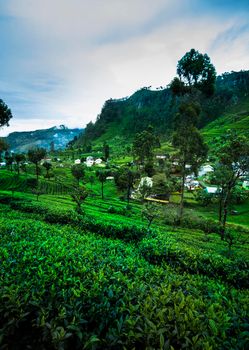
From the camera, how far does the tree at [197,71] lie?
3170cm

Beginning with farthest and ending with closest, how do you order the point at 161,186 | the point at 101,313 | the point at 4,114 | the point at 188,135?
the point at 161,186 → the point at 4,114 → the point at 188,135 → the point at 101,313

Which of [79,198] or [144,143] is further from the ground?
[144,143]

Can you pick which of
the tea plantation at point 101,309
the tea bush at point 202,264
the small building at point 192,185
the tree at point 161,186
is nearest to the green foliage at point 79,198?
the tea bush at point 202,264

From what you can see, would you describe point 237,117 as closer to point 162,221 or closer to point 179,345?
point 162,221

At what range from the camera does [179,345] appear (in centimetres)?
439

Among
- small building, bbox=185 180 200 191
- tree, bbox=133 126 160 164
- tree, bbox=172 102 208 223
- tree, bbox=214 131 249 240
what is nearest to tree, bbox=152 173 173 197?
small building, bbox=185 180 200 191

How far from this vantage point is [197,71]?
105ft

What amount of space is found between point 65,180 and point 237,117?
5800 inches

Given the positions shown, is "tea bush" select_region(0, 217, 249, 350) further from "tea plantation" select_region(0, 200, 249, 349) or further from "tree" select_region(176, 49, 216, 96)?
"tree" select_region(176, 49, 216, 96)

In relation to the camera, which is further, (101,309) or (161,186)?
(161,186)

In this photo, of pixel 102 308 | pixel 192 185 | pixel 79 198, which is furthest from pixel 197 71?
pixel 192 185

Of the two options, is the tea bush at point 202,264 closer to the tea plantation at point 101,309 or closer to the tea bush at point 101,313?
the tea plantation at point 101,309

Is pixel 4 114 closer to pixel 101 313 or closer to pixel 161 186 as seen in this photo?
pixel 161 186

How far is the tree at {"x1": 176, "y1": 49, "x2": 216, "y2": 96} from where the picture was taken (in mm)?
31703
